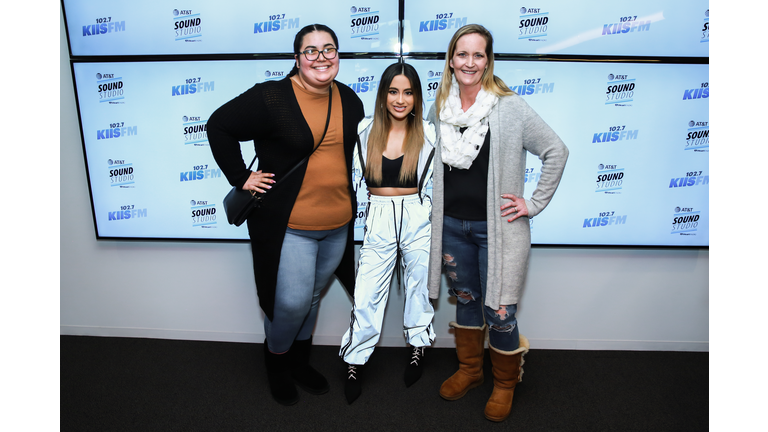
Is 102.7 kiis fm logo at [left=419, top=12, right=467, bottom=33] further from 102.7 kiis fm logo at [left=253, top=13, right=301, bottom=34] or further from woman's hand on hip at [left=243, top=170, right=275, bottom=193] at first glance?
woman's hand on hip at [left=243, top=170, right=275, bottom=193]

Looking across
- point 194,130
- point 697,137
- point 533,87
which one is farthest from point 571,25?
point 194,130

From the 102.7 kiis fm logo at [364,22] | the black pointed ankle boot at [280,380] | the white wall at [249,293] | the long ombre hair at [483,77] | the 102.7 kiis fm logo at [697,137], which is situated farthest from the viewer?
the white wall at [249,293]

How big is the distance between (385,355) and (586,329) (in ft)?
4.29

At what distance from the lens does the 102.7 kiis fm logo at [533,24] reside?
2.12 m

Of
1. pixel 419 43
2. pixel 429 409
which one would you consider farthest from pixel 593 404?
pixel 419 43

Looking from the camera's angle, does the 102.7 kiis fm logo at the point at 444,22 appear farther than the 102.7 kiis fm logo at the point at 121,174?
No

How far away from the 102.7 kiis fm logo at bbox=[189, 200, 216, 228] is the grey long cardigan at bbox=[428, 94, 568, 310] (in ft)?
4.57

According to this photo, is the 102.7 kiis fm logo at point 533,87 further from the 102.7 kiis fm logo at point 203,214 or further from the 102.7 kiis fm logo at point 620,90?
the 102.7 kiis fm logo at point 203,214

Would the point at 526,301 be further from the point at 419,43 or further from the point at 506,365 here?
the point at 419,43

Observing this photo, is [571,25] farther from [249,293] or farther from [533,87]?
[249,293]

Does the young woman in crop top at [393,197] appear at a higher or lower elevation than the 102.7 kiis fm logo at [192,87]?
lower

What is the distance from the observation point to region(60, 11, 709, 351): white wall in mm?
2473

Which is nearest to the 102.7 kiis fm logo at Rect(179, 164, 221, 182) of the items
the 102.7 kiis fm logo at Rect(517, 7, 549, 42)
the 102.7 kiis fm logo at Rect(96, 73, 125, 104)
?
the 102.7 kiis fm logo at Rect(96, 73, 125, 104)

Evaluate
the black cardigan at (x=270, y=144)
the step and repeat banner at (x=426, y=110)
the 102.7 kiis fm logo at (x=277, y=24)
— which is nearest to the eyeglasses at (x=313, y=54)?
the black cardigan at (x=270, y=144)
